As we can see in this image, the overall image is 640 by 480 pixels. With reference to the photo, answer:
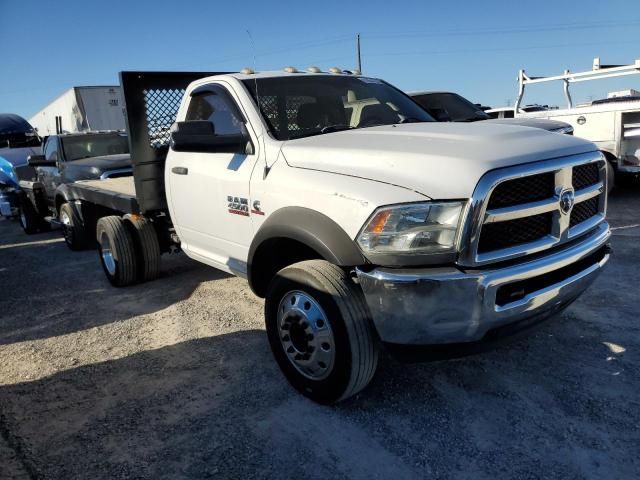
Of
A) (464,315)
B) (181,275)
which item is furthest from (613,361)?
(181,275)

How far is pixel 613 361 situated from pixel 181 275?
14.9 ft

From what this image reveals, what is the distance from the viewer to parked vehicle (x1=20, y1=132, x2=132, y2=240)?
822 centimetres

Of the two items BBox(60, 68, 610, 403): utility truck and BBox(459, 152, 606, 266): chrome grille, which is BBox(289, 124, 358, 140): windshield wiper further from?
BBox(459, 152, 606, 266): chrome grille

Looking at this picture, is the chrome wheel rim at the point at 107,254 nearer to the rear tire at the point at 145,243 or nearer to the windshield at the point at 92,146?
the rear tire at the point at 145,243

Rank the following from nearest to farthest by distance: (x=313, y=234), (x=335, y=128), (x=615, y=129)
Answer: (x=313, y=234) → (x=335, y=128) → (x=615, y=129)

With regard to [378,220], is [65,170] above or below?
above

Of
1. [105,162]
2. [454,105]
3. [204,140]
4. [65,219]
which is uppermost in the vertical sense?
[454,105]

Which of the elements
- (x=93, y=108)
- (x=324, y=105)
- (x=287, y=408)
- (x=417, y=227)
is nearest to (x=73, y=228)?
(x=324, y=105)

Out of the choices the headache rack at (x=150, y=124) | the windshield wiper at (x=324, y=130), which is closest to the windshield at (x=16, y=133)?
the headache rack at (x=150, y=124)

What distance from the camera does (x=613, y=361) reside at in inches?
132

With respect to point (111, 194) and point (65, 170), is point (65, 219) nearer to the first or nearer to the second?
point (65, 170)

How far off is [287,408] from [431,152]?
1.68 metres

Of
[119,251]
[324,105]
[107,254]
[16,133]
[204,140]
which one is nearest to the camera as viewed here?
[204,140]

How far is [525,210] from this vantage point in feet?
8.45
